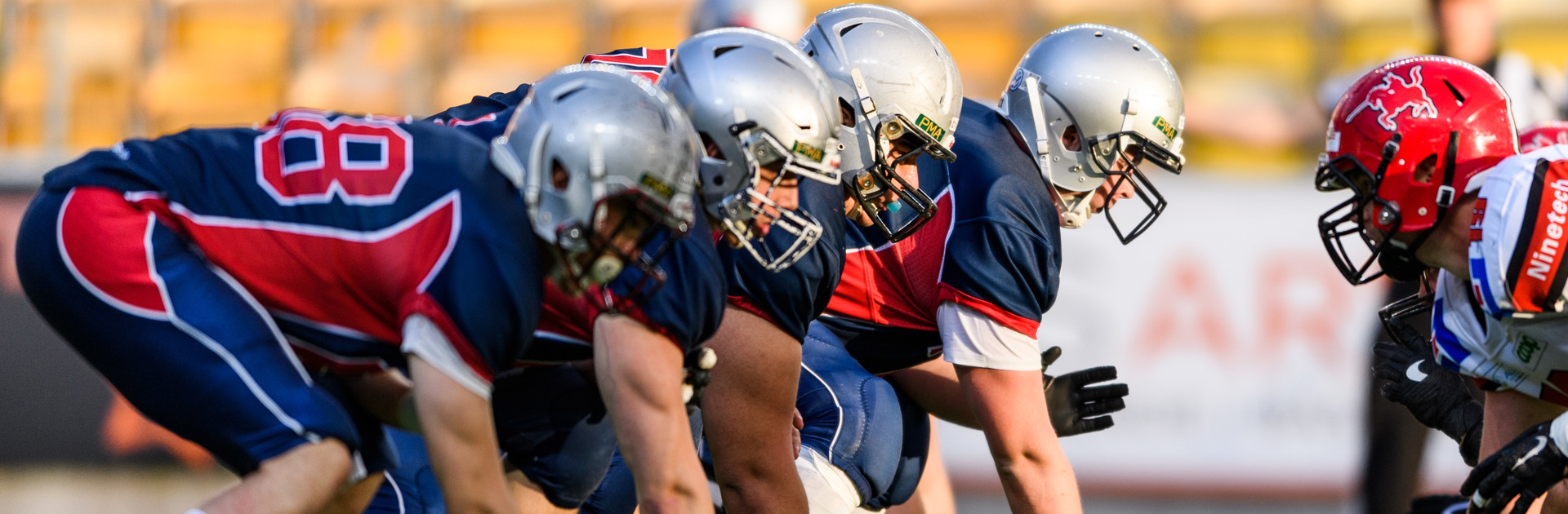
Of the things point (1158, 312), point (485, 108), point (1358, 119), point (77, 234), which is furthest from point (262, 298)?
point (1158, 312)

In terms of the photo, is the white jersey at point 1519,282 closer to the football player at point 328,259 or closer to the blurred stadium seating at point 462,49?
the football player at point 328,259

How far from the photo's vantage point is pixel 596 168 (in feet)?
8.02

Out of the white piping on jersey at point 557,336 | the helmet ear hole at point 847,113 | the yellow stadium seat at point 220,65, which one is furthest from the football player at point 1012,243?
the yellow stadium seat at point 220,65

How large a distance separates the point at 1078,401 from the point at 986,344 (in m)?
0.71

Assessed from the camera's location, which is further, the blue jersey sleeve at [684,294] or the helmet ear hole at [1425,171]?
the helmet ear hole at [1425,171]

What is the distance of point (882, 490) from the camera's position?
375 centimetres

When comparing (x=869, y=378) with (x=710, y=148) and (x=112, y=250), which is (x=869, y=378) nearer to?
(x=710, y=148)

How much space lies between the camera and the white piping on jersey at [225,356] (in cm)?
242

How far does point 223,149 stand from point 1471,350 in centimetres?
254

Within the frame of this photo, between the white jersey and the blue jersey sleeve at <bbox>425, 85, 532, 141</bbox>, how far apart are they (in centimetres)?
196

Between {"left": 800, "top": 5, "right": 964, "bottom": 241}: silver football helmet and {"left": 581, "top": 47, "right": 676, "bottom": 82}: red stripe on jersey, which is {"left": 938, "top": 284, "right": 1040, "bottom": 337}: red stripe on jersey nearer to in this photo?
{"left": 800, "top": 5, "right": 964, "bottom": 241}: silver football helmet

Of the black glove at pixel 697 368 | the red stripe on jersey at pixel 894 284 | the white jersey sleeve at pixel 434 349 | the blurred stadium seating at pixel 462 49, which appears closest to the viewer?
the white jersey sleeve at pixel 434 349

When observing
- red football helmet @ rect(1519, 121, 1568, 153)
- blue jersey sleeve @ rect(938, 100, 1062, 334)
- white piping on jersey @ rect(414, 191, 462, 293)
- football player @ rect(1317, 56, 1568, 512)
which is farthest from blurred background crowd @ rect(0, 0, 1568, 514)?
white piping on jersey @ rect(414, 191, 462, 293)

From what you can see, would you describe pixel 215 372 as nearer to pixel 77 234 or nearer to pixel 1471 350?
pixel 77 234
